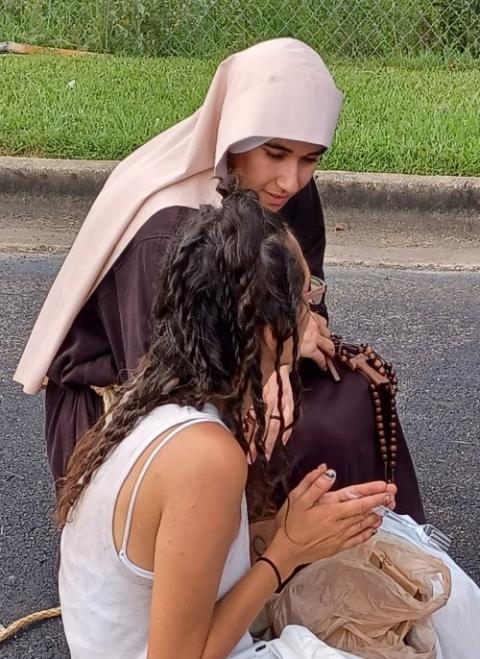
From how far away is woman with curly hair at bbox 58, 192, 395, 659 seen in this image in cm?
155

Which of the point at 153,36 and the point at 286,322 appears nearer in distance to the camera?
the point at 286,322

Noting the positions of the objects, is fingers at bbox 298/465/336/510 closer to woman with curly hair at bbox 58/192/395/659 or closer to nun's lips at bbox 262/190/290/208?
woman with curly hair at bbox 58/192/395/659

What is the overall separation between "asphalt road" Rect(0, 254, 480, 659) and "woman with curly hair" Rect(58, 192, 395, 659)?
91 centimetres

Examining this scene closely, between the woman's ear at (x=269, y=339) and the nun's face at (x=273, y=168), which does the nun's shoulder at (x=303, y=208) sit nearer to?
the nun's face at (x=273, y=168)

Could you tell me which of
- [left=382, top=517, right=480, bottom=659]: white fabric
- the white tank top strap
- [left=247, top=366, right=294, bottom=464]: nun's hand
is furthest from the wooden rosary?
the white tank top strap

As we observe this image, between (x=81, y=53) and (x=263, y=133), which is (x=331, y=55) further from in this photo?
(x=263, y=133)

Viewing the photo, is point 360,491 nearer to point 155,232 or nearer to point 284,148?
point 155,232

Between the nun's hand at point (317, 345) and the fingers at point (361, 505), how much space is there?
2.03ft

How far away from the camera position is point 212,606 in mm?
1594

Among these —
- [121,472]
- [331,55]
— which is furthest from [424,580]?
[331,55]

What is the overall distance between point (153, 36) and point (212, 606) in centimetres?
591

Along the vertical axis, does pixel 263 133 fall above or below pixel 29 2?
above

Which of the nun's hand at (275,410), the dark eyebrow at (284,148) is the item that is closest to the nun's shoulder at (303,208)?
the dark eyebrow at (284,148)

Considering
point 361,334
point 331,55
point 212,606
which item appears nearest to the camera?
point 212,606
